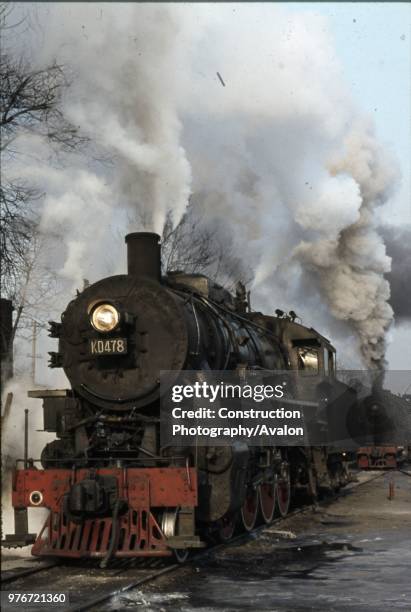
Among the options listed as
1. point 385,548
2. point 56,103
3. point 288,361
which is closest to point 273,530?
point 385,548

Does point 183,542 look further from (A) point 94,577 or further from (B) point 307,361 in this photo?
(B) point 307,361

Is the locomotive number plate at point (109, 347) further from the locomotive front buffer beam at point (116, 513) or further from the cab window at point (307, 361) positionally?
the cab window at point (307, 361)

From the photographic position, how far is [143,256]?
411 inches

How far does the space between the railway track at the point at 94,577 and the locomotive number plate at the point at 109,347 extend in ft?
8.27

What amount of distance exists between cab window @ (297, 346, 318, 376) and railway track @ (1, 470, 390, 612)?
5.95m

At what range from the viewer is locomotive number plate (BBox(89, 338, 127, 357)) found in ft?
32.2

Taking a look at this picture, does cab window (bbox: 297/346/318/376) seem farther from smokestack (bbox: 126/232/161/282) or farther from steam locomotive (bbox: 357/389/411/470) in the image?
steam locomotive (bbox: 357/389/411/470)

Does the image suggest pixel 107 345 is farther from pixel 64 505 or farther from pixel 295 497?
pixel 295 497

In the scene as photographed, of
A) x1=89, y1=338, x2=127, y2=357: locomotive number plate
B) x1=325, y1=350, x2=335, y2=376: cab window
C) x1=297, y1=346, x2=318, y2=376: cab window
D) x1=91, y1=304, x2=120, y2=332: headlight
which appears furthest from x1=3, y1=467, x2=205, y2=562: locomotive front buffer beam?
x1=325, y1=350, x2=335, y2=376: cab window

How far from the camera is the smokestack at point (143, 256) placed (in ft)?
34.2

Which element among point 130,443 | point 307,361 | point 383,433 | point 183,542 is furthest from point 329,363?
point 383,433

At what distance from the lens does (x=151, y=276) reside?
10.4 m

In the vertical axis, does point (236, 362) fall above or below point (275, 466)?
above

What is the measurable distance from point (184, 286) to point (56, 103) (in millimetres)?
3074
